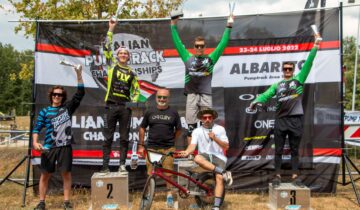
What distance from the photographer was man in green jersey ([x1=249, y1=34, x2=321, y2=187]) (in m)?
6.14

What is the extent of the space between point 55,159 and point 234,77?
3.33 m

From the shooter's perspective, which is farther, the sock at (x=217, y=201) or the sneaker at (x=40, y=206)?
the sneaker at (x=40, y=206)

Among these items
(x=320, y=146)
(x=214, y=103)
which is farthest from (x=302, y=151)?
(x=214, y=103)

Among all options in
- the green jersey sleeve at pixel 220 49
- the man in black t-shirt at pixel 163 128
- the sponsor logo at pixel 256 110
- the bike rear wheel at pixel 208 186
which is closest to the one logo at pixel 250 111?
the sponsor logo at pixel 256 110

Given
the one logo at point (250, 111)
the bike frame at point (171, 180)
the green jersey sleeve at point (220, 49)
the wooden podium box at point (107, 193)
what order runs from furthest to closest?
the one logo at point (250, 111) → the green jersey sleeve at point (220, 49) → the wooden podium box at point (107, 193) → the bike frame at point (171, 180)

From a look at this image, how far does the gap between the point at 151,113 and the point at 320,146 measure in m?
3.05

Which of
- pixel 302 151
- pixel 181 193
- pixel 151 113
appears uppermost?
pixel 151 113

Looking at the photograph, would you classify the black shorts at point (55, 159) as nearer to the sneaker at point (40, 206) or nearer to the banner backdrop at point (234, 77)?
the sneaker at point (40, 206)

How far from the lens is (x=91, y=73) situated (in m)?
7.20

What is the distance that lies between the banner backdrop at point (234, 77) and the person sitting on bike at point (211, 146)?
128 centimetres

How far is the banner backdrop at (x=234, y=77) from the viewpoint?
272 inches

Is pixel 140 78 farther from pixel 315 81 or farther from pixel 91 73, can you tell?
pixel 315 81

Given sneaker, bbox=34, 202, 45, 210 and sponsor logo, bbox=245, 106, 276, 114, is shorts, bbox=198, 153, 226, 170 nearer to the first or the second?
sponsor logo, bbox=245, 106, 276, 114

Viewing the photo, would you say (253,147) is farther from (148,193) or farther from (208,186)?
(148,193)
